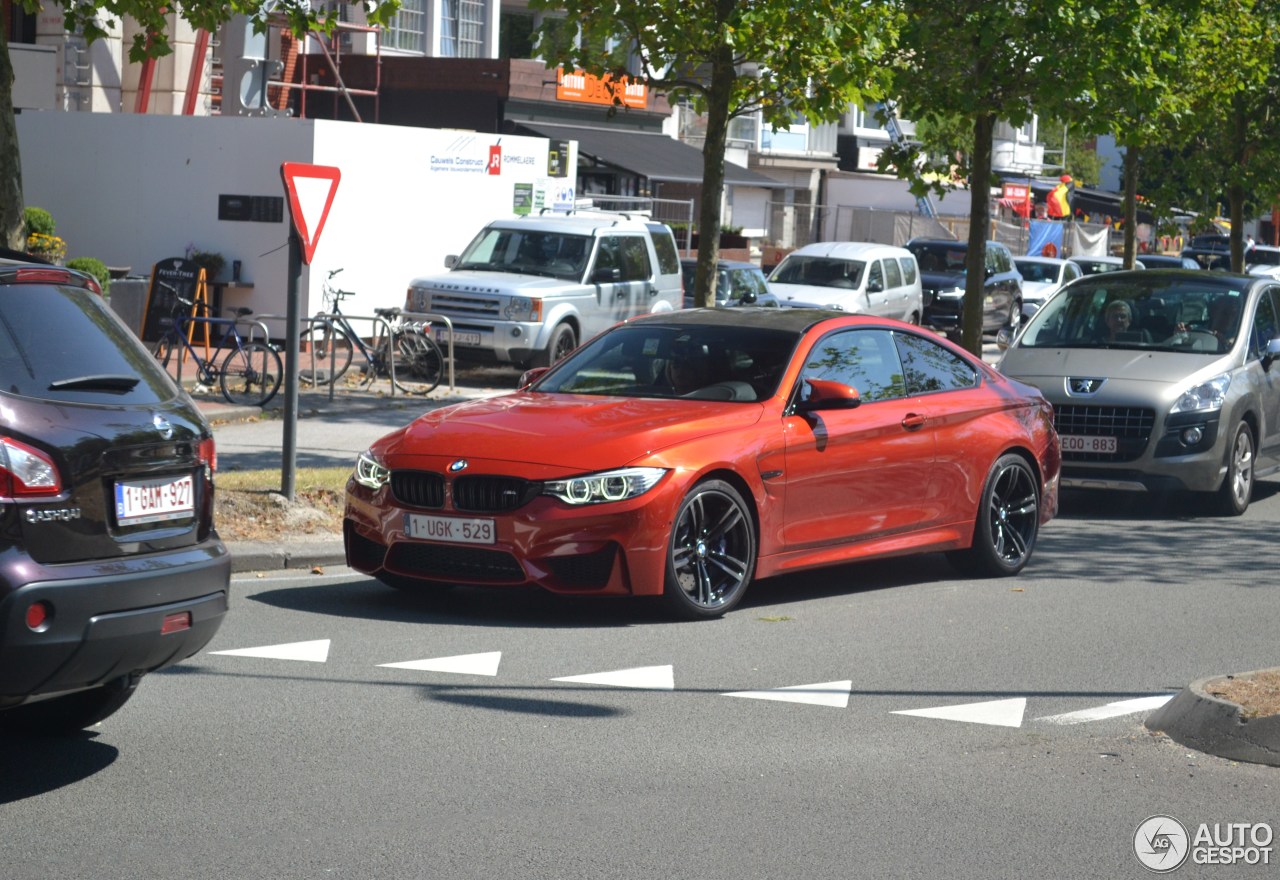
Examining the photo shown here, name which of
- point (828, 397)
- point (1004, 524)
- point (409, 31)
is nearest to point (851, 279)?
point (409, 31)

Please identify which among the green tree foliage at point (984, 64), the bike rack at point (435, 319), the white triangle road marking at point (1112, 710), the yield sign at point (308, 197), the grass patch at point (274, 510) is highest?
the green tree foliage at point (984, 64)

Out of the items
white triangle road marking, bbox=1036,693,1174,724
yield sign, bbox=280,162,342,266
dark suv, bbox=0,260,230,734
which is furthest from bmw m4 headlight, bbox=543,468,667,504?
yield sign, bbox=280,162,342,266

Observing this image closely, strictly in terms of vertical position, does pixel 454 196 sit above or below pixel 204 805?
above

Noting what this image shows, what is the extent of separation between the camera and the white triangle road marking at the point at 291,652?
7.86 metres

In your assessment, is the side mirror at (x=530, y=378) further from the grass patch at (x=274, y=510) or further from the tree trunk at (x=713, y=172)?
the tree trunk at (x=713, y=172)

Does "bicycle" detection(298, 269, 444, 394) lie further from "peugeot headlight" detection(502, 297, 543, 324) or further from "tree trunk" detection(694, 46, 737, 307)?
"tree trunk" detection(694, 46, 737, 307)

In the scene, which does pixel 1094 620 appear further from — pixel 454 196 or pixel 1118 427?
pixel 454 196

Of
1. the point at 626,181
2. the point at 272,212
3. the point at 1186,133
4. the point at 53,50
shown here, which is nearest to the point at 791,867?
the point at 272,212

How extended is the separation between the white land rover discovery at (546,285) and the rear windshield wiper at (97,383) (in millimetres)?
14143

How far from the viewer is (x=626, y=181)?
39969 mm

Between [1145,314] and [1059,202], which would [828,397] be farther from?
[1059,202]

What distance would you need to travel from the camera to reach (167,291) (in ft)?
73.0

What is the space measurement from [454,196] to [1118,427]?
1387 cm

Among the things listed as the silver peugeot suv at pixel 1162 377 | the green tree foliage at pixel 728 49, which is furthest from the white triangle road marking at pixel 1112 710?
the green tree foliage at pixel 728 49
